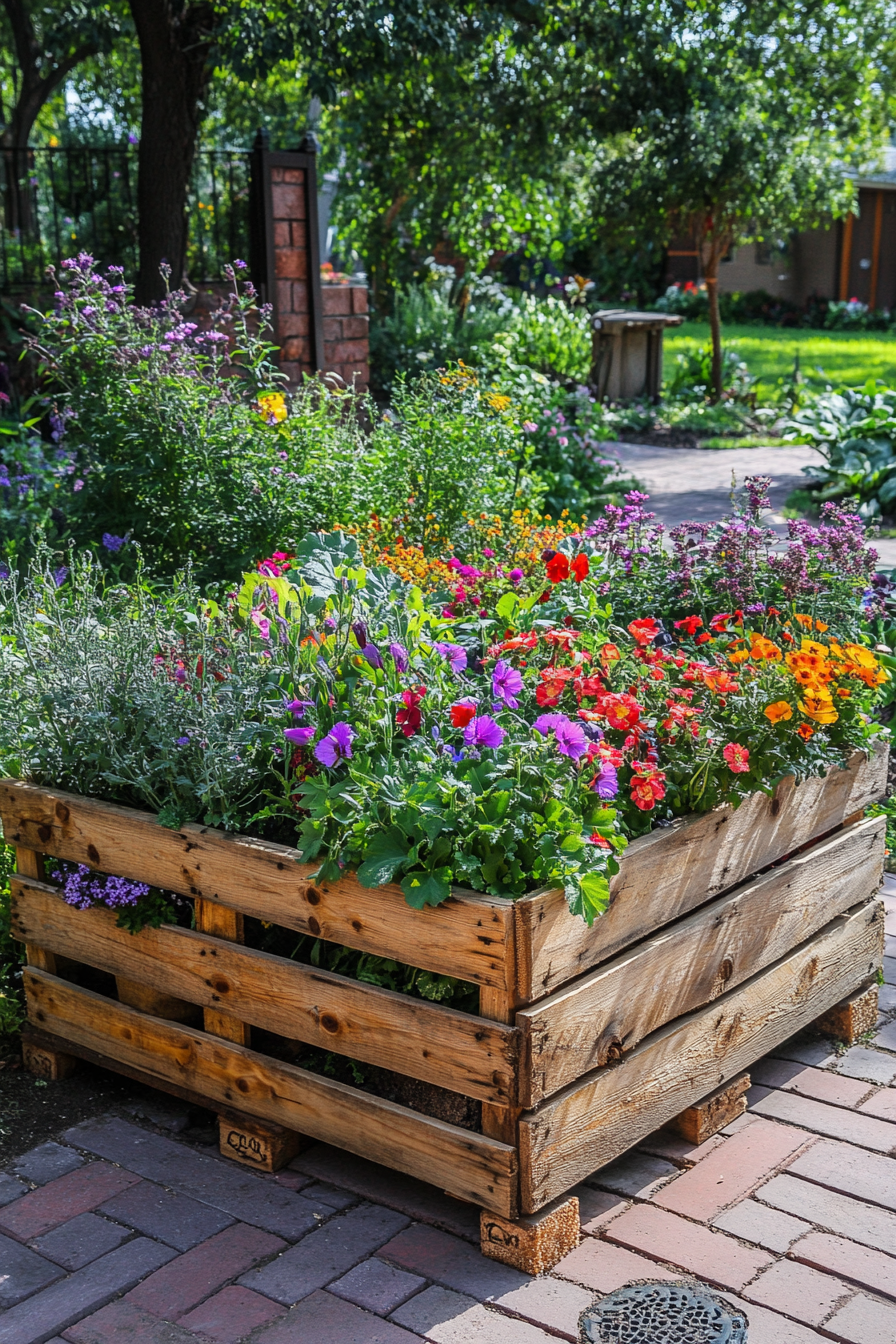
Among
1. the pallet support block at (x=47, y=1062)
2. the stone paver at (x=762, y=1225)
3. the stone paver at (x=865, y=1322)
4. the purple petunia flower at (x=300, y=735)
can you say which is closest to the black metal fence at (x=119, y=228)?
the pallet support block at (x=47, y=1062)

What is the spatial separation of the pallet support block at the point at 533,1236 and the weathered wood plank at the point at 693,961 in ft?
0.78

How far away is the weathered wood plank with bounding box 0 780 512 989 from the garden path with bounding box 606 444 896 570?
223 inches

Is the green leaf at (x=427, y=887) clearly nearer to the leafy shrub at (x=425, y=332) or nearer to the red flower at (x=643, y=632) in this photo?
the red flower at (x=643, y=632)

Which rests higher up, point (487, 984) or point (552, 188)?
point (552, 188)

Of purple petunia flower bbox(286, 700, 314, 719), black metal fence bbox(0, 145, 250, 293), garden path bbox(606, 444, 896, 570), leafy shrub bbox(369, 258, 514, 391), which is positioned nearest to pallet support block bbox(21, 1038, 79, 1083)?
purple petunia flower bbox(286, 700, 314, 719)

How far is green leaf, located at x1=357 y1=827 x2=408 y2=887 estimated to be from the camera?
6.97ft

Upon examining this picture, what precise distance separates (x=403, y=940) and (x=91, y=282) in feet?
9.87

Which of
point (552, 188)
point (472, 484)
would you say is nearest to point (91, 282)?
point (472, 484)

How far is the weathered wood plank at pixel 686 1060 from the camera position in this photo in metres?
2.19

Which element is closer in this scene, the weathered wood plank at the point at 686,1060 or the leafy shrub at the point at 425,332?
the weathered wood plank at the point at 686,1060

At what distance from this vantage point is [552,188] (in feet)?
38.8

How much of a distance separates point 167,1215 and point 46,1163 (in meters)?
0.34

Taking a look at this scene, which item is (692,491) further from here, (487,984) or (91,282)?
(487,984)

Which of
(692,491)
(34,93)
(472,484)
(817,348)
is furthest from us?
(817,348)
